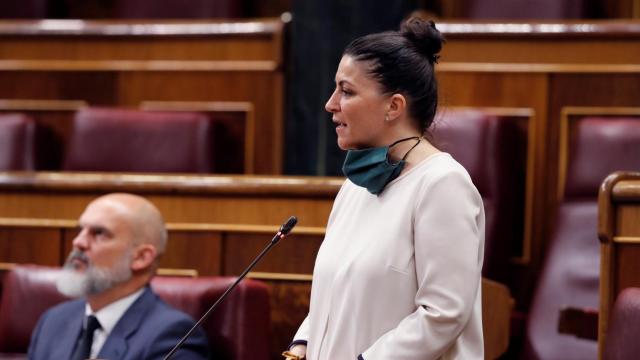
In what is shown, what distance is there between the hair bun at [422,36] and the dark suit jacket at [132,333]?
0.31m

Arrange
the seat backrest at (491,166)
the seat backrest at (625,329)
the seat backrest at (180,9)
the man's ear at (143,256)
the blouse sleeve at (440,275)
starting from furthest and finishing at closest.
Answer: the seat backrest at (180,9), the seat backrest at (491,166), the man's ear at (143,256), the seat backrest at (625,329), the blouse sleeve at (440,275)

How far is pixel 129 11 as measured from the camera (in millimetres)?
1415

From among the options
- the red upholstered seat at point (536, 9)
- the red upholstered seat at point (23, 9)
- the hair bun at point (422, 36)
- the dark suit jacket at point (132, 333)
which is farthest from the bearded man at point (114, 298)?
the red upholstered seat at point (23, 9)

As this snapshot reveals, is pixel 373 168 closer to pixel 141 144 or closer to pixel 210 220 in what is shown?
pixel 210 220

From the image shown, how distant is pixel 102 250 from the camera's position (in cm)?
81

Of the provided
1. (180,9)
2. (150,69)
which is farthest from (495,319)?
(180,9)

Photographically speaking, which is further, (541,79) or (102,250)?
(541,79)

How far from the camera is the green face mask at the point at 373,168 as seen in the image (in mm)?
528

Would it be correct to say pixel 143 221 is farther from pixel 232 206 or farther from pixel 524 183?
pixel 524 183

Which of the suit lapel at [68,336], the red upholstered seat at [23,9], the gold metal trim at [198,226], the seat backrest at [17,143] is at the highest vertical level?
the red upholstered seat at [23,9]

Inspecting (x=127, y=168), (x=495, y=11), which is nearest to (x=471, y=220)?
(x=127, y=168)

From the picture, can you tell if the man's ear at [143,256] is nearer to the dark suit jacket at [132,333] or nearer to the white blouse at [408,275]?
the dark suit jacket at [132,333]

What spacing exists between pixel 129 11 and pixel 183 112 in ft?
1.04

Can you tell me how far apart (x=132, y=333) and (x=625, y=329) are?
352 mm
